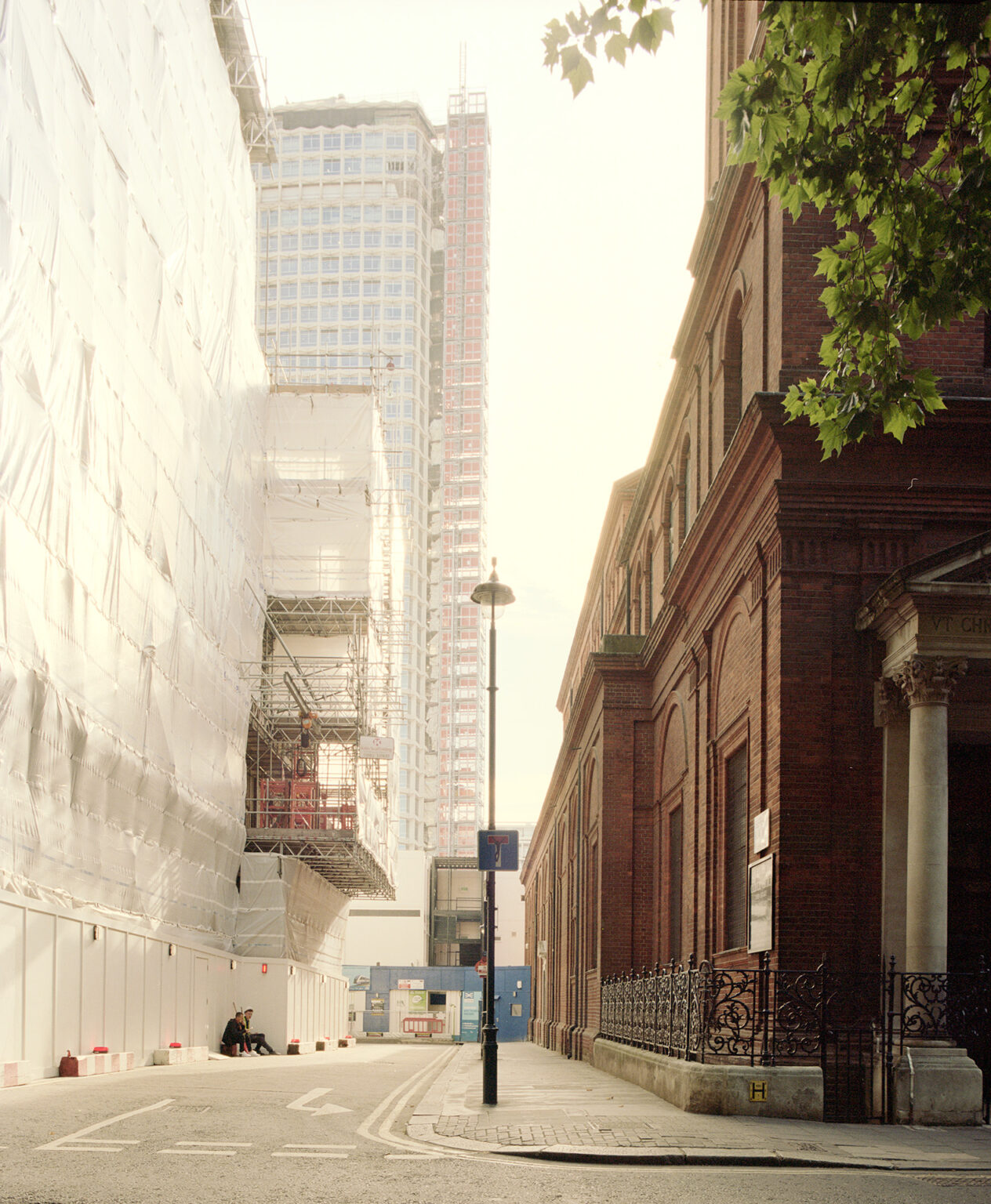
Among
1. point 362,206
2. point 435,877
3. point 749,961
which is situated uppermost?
point 362,206

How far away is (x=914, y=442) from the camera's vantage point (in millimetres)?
16953

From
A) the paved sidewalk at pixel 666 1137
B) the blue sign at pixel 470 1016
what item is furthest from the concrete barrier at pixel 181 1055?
the blue sign at pixel 470 1016

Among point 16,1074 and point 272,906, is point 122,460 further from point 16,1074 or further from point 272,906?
point 272,906

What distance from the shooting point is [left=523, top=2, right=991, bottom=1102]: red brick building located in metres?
15.2

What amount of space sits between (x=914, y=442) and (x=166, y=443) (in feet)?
54.1

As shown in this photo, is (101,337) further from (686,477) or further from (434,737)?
(434,737)

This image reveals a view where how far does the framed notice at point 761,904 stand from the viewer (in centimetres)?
1661

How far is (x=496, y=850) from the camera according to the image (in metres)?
18.0

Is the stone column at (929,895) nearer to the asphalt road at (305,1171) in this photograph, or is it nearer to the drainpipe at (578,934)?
the asphalt road at (305,1171)

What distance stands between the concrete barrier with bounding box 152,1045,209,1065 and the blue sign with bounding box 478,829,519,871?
42.8ft

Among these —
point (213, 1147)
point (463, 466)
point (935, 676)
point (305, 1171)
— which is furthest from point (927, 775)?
point (463, 466)

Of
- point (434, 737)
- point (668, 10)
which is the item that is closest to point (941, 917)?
point (668, 10)

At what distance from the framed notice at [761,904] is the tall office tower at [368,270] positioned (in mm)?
105244

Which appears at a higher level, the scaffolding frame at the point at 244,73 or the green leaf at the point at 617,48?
the scaffolding frame at the point at 244,73
